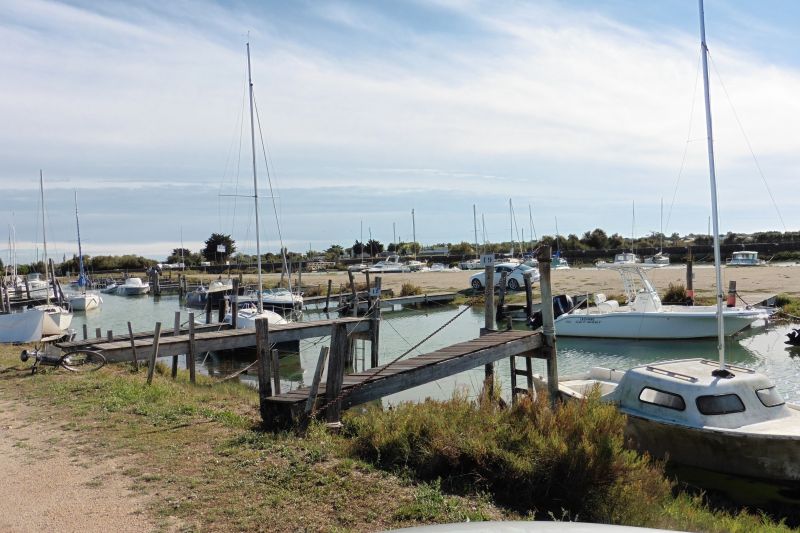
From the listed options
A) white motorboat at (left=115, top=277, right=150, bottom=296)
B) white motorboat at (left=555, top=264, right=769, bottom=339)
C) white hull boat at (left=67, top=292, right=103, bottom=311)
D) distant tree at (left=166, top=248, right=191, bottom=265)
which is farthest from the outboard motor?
distant tree at (left=166, top=248, right=191, bottom=265)

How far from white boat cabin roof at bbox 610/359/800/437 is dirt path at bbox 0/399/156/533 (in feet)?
28.2

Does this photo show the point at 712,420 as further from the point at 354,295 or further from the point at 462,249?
the point at 462,249

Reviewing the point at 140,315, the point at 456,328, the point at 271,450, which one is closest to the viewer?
the point at 271,450

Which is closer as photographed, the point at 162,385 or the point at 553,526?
the point at 553,526

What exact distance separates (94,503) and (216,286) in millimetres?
40770

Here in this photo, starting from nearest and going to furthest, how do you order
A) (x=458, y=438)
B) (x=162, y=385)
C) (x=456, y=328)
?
(x=458, y=438) → (x=162, y=385) → (x=456, y=328)

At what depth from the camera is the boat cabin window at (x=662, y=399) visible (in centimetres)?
1135

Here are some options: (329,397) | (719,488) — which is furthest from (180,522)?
(719,488)

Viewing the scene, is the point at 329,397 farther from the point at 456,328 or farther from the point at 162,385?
the point at 456,328

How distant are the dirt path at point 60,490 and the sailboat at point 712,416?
6762mm

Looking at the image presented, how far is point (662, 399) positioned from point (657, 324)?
56.5 ft

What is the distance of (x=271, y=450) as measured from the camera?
28.3 feet

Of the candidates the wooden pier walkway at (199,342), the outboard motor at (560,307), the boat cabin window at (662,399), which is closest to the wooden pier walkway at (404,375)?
the boat cabin window at (662,399)

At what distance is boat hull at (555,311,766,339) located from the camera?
2656cm
